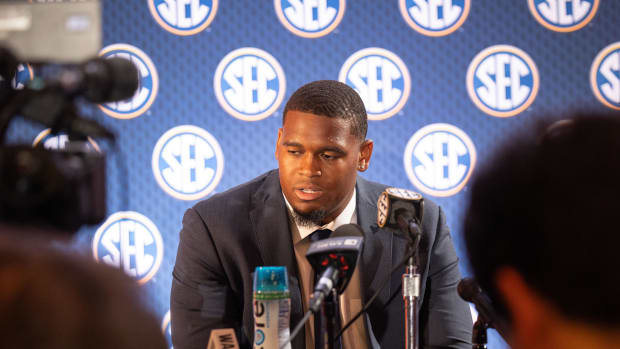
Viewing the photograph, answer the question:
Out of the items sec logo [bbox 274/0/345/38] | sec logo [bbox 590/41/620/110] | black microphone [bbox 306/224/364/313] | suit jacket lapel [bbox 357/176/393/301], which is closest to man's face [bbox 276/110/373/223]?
suit jacket lapel [bbox 357/176/393/301]

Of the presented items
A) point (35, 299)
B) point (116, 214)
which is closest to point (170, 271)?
point (116, 214)

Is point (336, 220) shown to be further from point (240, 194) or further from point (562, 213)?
point (562, 213)

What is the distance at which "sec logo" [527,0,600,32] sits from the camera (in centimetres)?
227

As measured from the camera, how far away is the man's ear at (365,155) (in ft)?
6.73

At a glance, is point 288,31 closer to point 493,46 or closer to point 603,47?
point 493,46

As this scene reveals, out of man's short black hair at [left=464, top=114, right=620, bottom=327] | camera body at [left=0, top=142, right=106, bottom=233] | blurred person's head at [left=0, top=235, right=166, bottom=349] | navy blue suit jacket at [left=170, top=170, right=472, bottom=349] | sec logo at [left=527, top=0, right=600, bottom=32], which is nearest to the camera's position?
blurred person's head at [left=0, top=235, right=166, bottom=349]

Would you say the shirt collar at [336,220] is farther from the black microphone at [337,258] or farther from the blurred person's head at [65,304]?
the blurred person's head at [65,304]

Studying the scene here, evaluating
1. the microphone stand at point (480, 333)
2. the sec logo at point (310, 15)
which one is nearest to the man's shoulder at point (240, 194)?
the sec logo at point (310, 15)

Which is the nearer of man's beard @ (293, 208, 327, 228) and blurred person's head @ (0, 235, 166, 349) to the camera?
blurred person's head @ (0, 235, 166, 349)

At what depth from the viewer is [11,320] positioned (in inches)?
14.1

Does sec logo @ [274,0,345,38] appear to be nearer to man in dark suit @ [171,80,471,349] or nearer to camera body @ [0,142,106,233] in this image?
man in dark suit @ [171,80,471,349]

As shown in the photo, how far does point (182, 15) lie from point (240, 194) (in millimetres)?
759

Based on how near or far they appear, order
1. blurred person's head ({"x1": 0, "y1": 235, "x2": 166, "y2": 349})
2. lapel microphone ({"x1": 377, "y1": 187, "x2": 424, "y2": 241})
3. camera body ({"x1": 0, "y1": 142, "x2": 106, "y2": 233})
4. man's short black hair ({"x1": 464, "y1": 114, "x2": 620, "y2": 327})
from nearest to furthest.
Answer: blurred person's head ({"x1": 0, "y1": 235, "x2": 166, "y2": 349}) → man's short black hair ({"x1": 464, "y1": 114, "x2": 620, "y2": 327}) → camera body ({"x1": 0, "y1": 142, "x2": 106, "y2": 233}) → lapel microphone ({"x1": 377, "y1": 187, "x2": 424, "y2": 241})

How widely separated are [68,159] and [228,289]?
1.11m
